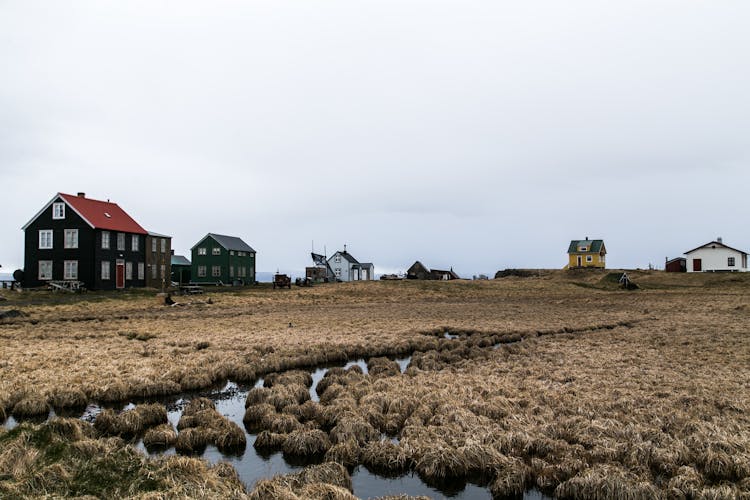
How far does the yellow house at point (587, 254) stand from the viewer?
338ft

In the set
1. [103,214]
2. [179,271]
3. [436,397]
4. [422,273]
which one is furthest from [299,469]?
[422,273]

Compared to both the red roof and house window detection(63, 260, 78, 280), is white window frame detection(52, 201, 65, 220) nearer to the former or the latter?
the red roof

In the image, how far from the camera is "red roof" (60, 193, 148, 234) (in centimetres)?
5725

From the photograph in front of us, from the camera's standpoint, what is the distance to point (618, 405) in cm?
1291

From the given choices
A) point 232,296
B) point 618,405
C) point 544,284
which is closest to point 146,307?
point 232,296

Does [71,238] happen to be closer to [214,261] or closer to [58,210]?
[58,210]

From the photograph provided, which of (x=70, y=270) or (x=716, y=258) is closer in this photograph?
(x=70, y=270)

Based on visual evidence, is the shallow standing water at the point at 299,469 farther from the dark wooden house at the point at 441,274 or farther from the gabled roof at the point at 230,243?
the dark wooden house at the point at 441,274

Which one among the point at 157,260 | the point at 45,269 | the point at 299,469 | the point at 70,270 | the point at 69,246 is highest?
the point at 69,246

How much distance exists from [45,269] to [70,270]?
3.10 m

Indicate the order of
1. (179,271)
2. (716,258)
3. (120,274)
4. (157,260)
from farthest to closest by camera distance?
(179,271), (716,258), (157,260), (120,274)

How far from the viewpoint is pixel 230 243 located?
3575 inches

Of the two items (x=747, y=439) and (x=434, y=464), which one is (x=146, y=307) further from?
(x=747, y=439)

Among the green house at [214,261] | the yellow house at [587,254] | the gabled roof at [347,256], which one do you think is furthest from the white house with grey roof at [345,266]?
the yellow house at [587,254]
